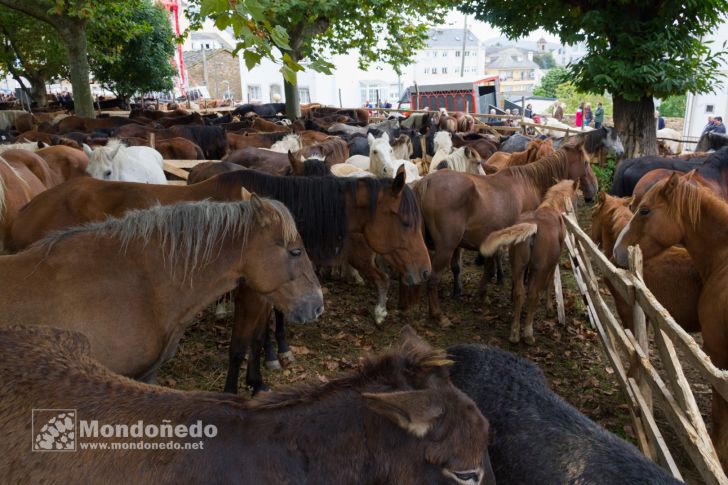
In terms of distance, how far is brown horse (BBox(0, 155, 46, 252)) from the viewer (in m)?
5.17

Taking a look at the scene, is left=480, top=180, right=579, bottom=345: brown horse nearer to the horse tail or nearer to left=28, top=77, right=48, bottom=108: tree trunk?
the horse tail

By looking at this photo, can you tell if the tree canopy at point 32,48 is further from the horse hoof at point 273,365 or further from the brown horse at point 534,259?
the brown horse at point 534,259

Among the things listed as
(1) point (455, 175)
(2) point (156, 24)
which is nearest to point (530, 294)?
(1) point (455, 175)

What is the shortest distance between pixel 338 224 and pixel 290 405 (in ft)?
9.14

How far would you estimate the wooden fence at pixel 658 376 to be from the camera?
2721 mm

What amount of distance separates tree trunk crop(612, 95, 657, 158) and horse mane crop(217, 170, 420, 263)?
9518 millimetres

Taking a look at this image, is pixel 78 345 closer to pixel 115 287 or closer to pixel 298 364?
pixel 115 287

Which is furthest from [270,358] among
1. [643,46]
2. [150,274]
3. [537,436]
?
[643,46]

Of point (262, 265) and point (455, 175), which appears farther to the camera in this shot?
point (455, 175)

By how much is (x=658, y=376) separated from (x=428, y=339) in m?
2.91

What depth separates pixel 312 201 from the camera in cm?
438

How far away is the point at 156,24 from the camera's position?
27047 millimetres

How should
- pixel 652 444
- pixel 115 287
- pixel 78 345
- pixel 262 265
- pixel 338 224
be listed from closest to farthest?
pixel 78 345, pixel 115 287, pixel 262 265, pixel 652 444, pixel 338 224

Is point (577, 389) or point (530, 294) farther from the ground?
point (530, 294)
